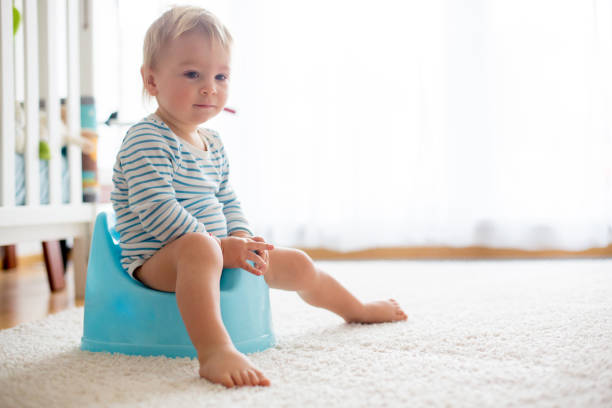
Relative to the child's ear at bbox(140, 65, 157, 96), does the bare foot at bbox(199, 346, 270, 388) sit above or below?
below

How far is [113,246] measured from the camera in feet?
2.89

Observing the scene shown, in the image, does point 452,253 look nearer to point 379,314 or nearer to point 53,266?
point 379,314

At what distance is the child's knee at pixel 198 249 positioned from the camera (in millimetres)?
740

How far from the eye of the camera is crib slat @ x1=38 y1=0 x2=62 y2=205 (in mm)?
1275

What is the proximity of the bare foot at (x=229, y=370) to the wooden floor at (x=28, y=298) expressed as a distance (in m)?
0.60

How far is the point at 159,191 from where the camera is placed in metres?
0.80

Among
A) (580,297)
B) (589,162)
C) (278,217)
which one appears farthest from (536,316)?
(278,217)

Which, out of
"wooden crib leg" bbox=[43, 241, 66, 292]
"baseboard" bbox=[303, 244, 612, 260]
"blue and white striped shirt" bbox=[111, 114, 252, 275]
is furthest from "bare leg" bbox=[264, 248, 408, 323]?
"baseboard" bbox=[303, 244, 612, 260]

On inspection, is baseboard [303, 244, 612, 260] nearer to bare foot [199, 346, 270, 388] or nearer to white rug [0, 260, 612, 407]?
white rug [0, 260, 612, 407]

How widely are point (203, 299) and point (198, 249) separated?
0.08 metres

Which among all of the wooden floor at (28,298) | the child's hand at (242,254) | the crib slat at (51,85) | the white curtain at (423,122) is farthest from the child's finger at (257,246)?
the white curtain at (423,122)

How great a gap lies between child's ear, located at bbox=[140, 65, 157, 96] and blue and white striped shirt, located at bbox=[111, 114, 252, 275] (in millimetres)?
51

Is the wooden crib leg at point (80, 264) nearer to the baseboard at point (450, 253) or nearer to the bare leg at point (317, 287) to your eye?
the bare leg at point (317, 287)

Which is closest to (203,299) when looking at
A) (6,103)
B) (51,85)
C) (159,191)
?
(159,191)
